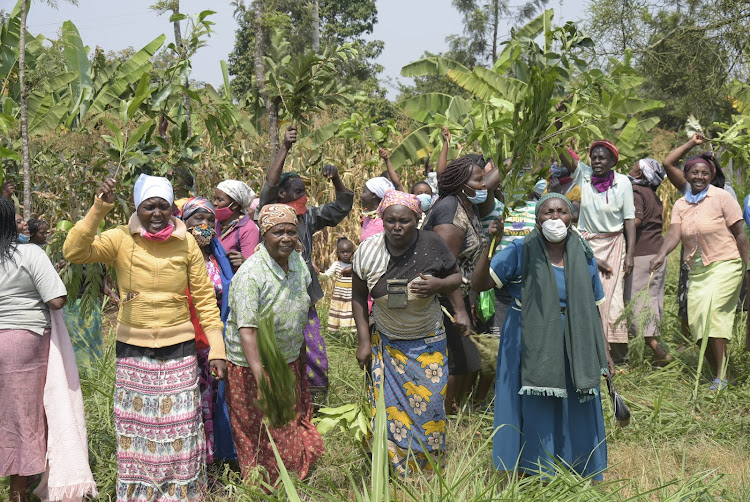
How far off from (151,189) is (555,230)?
7.15 ft

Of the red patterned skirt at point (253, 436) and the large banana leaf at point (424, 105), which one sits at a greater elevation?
the large banana leaf at point (424, 105)

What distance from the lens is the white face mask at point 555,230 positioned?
3887 mm

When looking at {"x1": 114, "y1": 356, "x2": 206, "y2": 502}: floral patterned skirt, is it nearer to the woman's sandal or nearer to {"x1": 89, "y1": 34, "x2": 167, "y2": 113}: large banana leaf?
{"x1": 89, "y1": 34, "x2": 167, "y2": 113}: large banana leaf

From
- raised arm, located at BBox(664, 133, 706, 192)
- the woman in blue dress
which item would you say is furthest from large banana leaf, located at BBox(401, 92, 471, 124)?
the woman in blue dress

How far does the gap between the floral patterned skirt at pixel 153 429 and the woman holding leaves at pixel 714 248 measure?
400 cm

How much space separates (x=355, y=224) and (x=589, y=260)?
542 cm

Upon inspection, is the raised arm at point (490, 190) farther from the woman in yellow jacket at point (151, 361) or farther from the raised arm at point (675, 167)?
the woman in yellow jacket at point (151, 361)

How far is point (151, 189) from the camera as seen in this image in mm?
3760

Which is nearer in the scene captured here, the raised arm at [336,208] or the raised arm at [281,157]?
the raised arm at [281,157]

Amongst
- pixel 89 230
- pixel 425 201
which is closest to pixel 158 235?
pixel 89 230

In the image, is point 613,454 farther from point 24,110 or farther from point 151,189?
point 24,110

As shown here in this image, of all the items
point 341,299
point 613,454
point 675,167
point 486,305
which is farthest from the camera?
point 341,299

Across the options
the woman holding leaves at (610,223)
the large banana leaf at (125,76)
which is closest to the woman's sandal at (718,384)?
the woman holding leaves at (610,223)

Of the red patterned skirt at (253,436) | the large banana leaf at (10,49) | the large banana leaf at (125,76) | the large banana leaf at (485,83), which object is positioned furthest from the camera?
the large banana leaf at (485,83)
